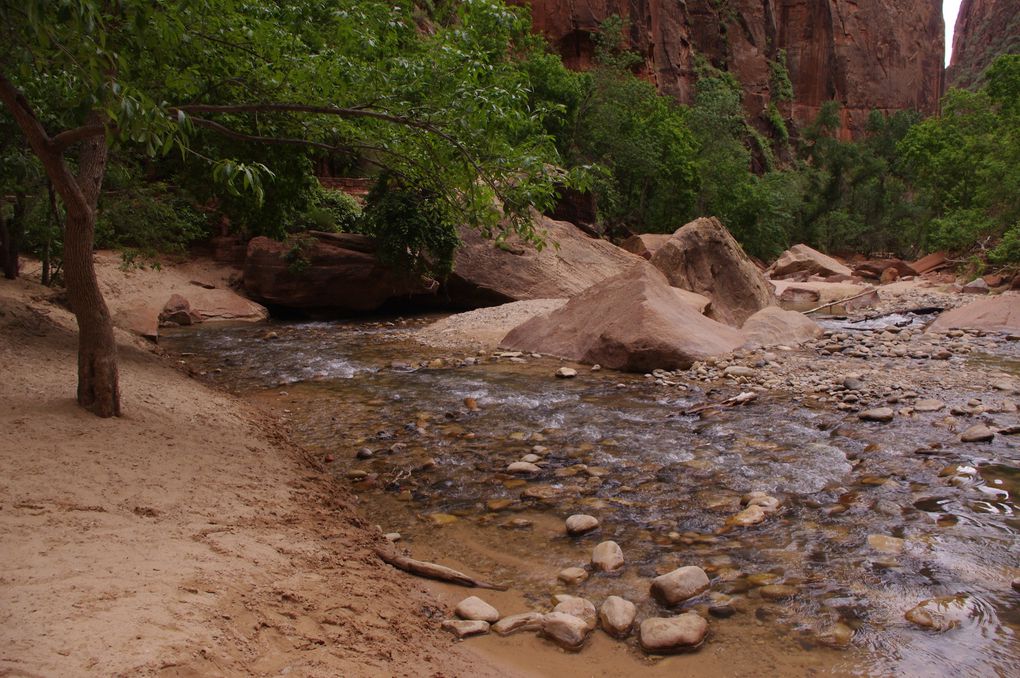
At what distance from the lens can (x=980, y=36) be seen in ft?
287

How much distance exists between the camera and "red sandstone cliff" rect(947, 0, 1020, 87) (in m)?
77.4

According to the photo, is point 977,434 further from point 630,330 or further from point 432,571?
point 432,571

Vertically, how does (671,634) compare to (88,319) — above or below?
below

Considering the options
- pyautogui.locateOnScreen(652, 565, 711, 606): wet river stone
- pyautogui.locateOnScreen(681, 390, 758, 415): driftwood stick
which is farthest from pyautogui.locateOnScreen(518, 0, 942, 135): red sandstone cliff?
pyautogui.locateOnScreen(652, 565, 711, 606): wet river stone

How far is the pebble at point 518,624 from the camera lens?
301cm

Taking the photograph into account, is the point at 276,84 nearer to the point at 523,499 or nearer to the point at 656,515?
the point at 523,499

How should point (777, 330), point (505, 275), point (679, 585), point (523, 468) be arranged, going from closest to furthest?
point (679, 585) < point (523, 468) < point (777, 330) < point (505, 275)

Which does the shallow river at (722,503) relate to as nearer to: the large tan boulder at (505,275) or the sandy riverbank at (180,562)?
the sandy riverbank at (180,562)

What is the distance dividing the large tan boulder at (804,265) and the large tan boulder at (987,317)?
17709 millimetres

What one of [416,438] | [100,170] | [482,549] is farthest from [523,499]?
[100,170]

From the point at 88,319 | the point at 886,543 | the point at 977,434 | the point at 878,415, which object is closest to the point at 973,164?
the point at 878,415

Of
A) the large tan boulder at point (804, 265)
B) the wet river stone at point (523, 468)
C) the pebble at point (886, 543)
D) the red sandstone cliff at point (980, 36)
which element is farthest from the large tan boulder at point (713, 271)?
the red sandstone cliff at point (980, 36)

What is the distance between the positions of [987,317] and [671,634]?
14067 mm

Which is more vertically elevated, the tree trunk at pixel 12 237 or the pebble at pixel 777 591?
the tree trunk at pixel 12 237
